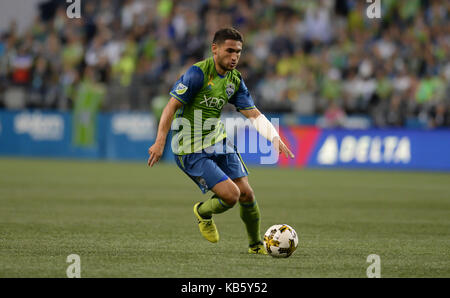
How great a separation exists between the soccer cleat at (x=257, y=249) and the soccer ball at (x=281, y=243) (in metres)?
0.27

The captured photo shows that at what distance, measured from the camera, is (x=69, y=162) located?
80.4ft

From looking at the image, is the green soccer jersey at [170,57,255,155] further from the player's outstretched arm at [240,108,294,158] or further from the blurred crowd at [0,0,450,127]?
the blurred crowd at [0,0,450,127]

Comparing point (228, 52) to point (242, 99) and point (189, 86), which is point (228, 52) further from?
point (242, 99)

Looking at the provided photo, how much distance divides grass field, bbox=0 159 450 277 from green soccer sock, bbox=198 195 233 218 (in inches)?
13.3

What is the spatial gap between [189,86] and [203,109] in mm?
365

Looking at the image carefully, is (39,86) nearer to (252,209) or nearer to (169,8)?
(169,8)

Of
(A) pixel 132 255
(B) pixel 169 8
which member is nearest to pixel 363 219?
(A) pixel 132 255

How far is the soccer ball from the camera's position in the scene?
775 cm

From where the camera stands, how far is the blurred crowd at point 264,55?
23.8m

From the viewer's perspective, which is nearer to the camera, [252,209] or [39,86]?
[252,209]

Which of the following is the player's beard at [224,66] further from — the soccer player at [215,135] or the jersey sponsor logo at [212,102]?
the jersey sponsor logo at [212,102]

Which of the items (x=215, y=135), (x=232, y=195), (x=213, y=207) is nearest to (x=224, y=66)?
(x=215, y=135)

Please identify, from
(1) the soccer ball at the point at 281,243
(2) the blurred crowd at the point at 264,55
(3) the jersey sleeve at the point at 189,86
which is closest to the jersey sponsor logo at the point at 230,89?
(3) the jersey sleeve at the point at 189,86
